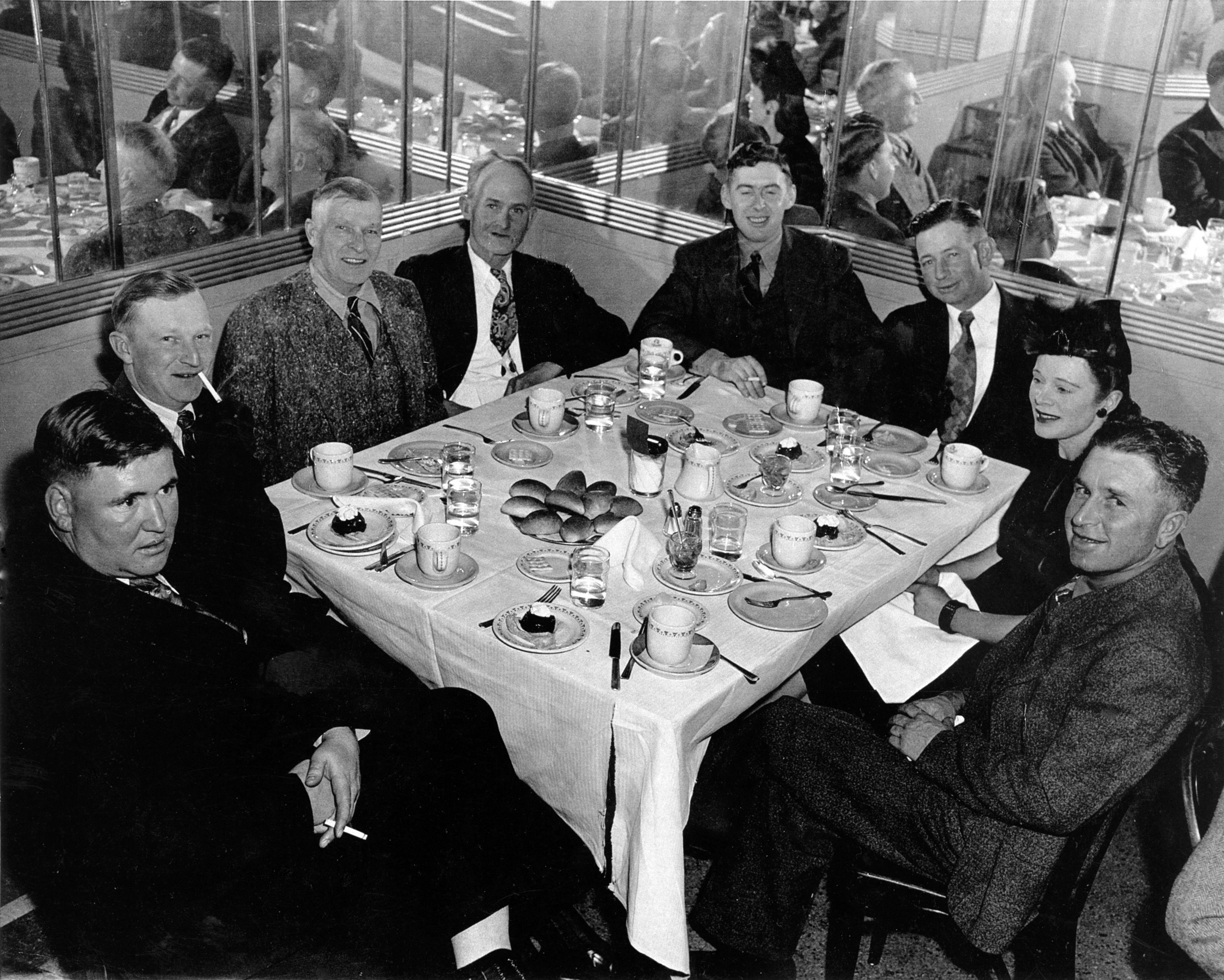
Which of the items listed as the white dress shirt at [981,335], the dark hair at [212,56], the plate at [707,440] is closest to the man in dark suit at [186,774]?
the plate at [707,440]

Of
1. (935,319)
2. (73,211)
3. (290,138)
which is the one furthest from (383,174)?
(935,319)

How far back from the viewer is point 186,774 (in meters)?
1.98

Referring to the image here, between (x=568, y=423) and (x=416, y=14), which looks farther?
(x=416, y=14)

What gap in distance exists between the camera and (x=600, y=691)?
2064mm

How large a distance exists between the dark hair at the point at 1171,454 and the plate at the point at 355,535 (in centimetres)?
151

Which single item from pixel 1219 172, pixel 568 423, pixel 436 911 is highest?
pixel 1219 172

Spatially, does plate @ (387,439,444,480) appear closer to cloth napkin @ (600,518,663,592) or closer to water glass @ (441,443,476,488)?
water glass @ (441,443,476,488)

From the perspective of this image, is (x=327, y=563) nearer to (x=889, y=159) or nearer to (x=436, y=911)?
(x=436, y=911)

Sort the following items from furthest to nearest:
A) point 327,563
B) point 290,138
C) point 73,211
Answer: point 290,138 < point 73,211 < point 327,563

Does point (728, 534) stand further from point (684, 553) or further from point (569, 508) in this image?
point (569, 508)

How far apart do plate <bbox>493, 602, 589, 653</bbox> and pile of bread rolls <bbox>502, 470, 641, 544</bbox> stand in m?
0.31

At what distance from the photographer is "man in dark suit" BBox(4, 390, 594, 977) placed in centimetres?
184

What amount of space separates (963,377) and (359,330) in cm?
189

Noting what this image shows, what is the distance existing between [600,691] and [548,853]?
1.26ft
